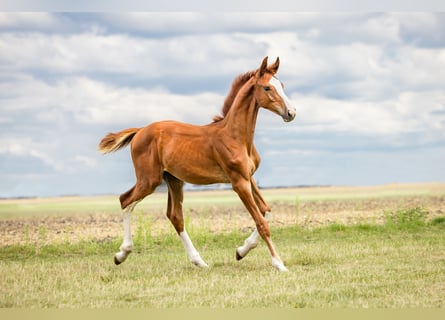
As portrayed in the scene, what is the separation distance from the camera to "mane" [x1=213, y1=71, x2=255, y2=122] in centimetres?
818

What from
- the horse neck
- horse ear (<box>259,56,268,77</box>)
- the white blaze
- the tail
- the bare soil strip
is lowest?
the bare soil strip

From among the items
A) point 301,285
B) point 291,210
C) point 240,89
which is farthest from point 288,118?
point 291,210

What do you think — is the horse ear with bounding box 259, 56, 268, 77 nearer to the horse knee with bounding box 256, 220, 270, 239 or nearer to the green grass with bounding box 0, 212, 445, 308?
the horse knee with bounding box 256, 220, 270, 239

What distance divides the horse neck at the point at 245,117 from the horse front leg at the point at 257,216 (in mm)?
533

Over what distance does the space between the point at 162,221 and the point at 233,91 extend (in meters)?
6.75

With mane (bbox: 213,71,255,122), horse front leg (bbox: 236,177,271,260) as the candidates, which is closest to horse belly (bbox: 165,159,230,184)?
horse front leg (bbox: 236,177,271,260)

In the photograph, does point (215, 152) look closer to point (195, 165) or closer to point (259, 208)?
point (195, 165)

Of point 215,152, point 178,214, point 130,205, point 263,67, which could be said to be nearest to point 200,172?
point 215,152

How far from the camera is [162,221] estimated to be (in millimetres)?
14477

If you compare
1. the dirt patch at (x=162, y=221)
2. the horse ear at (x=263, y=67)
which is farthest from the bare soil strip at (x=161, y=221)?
the horse ear at (x=263, y=67)

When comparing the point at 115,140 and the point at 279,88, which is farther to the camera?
the point at 115,140

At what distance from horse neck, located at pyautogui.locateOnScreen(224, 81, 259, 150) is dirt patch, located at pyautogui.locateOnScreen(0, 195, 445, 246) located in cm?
417

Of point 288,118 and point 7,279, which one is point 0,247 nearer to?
point 7,279

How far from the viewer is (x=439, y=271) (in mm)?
7711
